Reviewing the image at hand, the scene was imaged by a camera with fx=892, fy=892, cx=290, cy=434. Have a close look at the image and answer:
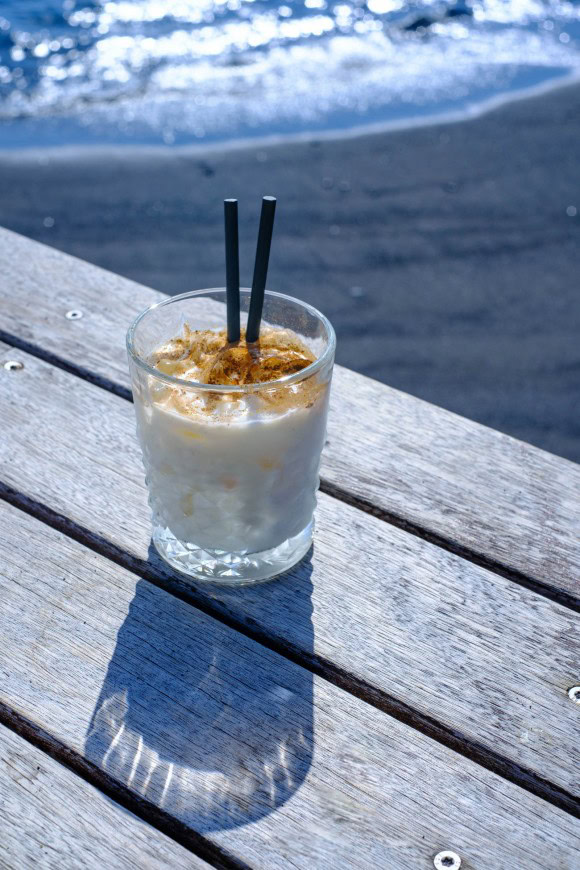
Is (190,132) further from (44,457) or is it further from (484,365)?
(44,457)

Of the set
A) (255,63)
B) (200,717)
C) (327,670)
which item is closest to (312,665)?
(327,670)

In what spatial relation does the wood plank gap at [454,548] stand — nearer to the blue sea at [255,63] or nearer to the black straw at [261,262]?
the black straw at [261,262]

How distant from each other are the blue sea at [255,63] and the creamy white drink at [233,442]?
12.0 ft

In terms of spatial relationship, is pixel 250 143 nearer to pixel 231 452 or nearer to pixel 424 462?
pixel 424 462

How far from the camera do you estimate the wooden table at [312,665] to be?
2.50ft

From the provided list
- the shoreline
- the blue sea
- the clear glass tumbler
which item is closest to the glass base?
the clear glass tumbler

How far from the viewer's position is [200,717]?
85cm

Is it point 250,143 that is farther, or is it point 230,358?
point 250,143

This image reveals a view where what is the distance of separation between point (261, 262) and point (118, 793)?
0.51 metres

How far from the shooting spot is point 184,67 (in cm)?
539

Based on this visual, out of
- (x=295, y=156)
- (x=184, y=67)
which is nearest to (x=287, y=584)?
(x=295, y=156)

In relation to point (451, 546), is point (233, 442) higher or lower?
higher

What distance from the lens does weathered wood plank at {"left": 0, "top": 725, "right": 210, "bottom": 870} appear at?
74 cm

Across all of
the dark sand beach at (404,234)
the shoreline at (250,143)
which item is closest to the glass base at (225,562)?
the dark sand beach at (404,234)
